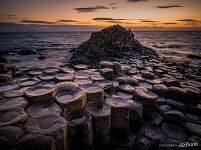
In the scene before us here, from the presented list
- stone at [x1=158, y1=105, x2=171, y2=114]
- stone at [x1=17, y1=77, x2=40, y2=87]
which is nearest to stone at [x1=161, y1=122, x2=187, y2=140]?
stone at [x1=158, y1=105, x2=171, y2=114]

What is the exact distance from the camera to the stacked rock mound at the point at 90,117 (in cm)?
266

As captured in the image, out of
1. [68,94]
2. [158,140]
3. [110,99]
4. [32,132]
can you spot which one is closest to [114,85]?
[110,99]

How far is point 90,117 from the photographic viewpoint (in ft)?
10.5

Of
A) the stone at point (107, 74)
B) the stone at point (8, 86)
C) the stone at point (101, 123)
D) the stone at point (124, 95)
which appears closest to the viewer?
the stone at point (101, 123)

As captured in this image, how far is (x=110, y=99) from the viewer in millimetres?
4074

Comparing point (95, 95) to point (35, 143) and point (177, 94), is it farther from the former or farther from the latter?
point (177, 94)

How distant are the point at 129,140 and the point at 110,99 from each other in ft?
3.55

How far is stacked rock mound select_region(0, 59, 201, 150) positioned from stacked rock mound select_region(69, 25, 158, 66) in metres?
7.59

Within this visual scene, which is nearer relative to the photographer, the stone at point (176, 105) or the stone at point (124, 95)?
the stone at point (176, 105)

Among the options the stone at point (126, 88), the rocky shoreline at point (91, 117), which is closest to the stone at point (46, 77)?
the rocky shoreline at point (91, 117)

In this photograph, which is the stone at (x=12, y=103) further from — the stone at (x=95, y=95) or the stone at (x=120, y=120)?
the stone at (x=120, y=120)

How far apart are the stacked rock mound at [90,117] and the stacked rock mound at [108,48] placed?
759 centimetres

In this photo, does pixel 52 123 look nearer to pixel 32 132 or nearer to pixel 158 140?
pixel 32 132

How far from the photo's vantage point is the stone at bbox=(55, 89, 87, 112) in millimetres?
3312
